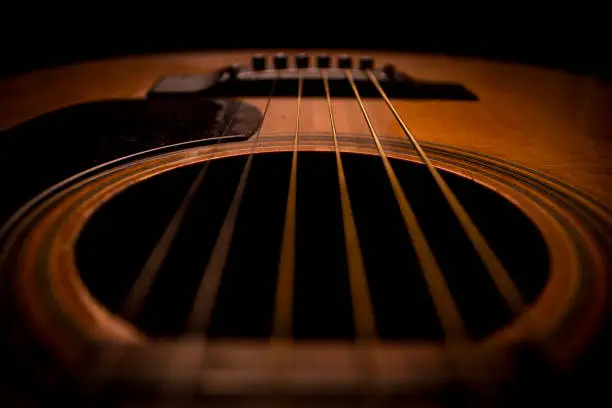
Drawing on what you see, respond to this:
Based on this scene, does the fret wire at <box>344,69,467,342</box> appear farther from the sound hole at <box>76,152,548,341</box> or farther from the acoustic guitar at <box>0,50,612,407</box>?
the sound hole at <box>76,152,548,341</box>

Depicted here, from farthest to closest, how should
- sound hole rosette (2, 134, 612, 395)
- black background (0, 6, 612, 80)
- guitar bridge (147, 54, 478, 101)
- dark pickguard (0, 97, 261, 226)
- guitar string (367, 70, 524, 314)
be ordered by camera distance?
black background (0, 6, 612, 80), guitar bridge (147, 54, 478, 101), dark pickguard (0, 97, 261, 226), guitar string (367, 70, 524, 314), sound hole rosette (2, 134, 612, 395)

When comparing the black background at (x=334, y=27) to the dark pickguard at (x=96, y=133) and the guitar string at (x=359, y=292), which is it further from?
the guitar string at (x=359, y=292)

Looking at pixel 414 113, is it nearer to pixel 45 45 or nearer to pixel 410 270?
pixel 410 270

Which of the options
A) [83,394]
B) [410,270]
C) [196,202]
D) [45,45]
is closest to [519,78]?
[410,270]

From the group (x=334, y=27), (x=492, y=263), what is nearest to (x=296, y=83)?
(x=492, y=263)

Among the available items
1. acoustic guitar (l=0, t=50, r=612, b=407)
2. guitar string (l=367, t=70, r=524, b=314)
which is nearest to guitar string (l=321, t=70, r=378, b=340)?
acoustic guitar (l=0, t=50, r=612, b=407)

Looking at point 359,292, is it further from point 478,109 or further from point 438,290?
point 478,109

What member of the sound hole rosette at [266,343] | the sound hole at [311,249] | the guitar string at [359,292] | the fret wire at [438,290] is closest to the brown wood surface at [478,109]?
the sound hole at [311,249]
